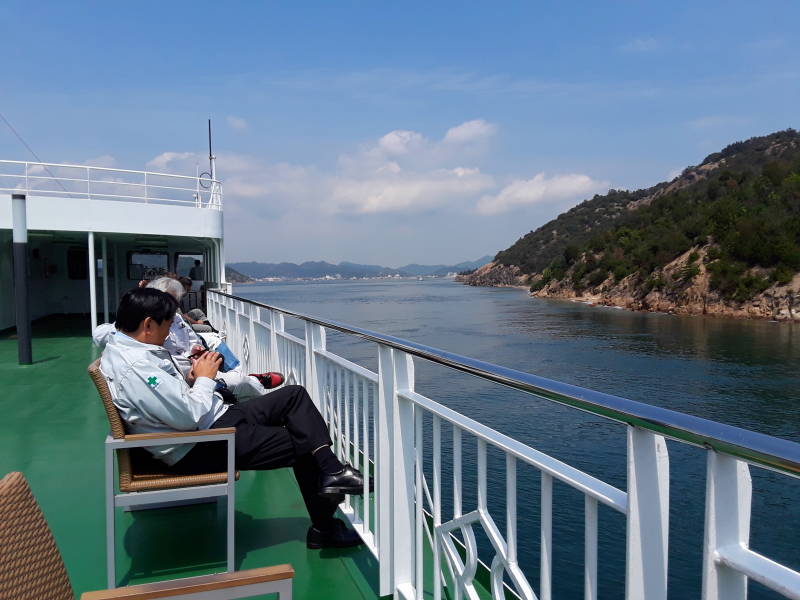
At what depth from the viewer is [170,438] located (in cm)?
214

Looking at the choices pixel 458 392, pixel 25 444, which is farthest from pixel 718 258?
pixel 25 444

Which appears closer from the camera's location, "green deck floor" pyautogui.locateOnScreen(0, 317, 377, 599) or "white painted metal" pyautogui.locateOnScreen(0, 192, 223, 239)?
"green deck floor" pyautogui.locateOnScreen(0, 317, 377, 599)

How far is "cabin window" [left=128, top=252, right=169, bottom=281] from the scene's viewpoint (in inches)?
541

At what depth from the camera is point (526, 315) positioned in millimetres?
34656

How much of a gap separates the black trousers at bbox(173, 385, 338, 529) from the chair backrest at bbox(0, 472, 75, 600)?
1.13 meters

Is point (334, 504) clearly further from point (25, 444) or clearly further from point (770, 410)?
point (770, 410)

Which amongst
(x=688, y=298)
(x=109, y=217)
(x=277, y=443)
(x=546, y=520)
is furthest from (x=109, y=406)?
(x=688, y=298)

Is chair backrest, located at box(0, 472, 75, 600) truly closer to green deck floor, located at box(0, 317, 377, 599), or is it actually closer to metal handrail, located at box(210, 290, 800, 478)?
metal handrail, located at box(210, 290, 800, 478)

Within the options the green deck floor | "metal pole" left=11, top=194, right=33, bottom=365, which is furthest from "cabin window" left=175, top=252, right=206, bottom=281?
the green deck floor

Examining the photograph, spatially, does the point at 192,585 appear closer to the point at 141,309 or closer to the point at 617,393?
the point at 141,309

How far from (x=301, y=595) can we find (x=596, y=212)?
295 ft

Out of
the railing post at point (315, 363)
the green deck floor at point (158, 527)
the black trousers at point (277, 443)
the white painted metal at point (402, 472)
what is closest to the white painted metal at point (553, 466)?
the white painted metal at point (402, 472)

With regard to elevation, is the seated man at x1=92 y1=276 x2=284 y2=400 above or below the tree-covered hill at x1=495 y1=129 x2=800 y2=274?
below

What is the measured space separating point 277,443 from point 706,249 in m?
37.3
